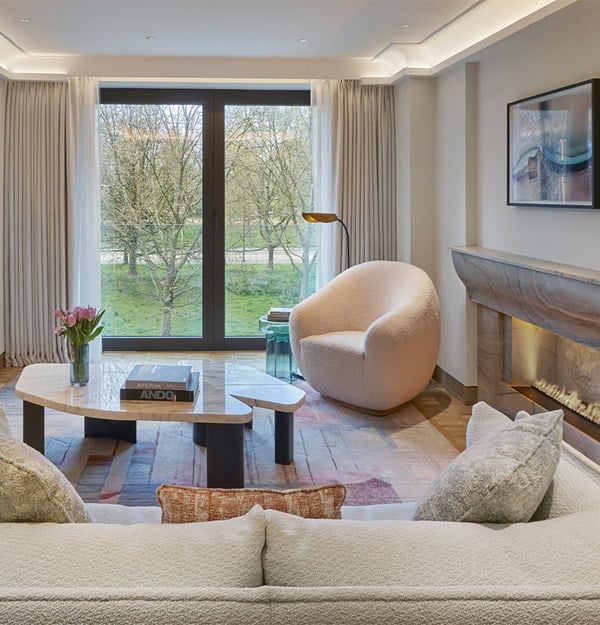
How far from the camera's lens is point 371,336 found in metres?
4.79

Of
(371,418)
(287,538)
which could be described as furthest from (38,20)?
(287,538)

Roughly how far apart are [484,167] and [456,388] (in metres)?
1.49

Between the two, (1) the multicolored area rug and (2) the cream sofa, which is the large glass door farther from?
(2) the cream sofa

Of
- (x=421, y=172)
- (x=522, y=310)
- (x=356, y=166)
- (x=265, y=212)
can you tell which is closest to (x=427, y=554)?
(x=522, y=310)

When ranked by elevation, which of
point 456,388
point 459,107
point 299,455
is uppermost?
point 459,107

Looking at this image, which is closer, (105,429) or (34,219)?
(105,429)

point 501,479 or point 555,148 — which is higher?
point 555,148

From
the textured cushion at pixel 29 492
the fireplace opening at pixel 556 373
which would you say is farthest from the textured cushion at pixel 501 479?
the fireplace opening at pixel 556 373

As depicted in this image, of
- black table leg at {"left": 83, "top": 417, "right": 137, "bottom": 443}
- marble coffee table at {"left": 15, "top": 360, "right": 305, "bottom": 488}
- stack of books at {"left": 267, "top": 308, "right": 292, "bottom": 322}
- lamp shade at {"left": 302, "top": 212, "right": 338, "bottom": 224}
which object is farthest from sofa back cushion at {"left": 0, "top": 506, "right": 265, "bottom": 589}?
lamp shade at {"left": 302, "top": 212, "right": 338, "bottom": 224}

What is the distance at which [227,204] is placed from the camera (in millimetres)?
6973

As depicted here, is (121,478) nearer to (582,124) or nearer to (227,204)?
(582,124)

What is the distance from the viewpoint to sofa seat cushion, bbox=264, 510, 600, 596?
1.19m

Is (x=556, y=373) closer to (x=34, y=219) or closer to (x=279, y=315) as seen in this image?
(x=279, y=315)

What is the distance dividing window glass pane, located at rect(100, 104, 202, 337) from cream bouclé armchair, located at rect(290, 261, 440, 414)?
1.84 meters
